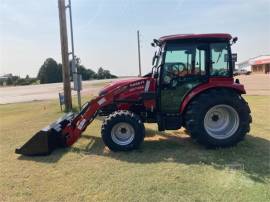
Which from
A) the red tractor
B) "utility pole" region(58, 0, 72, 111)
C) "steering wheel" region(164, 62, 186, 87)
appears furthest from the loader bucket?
"utility pole" region(58, 0, 72, 111)

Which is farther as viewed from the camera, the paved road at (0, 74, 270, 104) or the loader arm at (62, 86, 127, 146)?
the paved road at (0, 74, 270, 104)

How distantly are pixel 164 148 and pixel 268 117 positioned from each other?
462 centimetres

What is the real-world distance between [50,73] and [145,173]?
5859 centimetres

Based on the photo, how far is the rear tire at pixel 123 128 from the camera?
677 centimetres

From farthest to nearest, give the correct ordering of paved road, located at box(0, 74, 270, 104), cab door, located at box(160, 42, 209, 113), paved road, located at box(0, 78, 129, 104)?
1. paved road, located at box(0, 78, 129, 104)
2. paved road, located at box(0, 74, 270, 104)
3. cab door, located at box(160, 42, 209, 113)

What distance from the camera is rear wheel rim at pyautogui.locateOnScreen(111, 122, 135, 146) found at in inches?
269

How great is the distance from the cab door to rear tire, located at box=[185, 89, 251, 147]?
0.35 m

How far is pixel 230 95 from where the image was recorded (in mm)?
6840

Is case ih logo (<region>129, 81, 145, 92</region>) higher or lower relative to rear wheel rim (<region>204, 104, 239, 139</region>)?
higher

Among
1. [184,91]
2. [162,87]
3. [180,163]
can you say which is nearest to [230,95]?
[184,91]

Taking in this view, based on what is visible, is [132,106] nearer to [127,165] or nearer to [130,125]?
[130,125]

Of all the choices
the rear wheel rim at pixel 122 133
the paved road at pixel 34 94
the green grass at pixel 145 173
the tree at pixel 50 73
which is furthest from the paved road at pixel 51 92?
the tree at pixel 50 73

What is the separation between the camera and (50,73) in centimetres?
6169

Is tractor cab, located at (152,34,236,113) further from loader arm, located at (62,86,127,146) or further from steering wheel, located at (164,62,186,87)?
loader arm, located at (62,86,127,146)
